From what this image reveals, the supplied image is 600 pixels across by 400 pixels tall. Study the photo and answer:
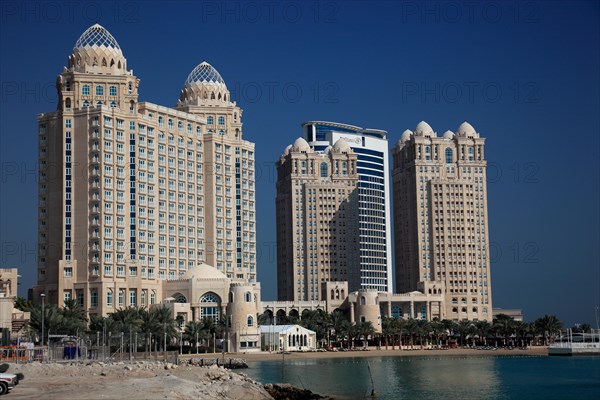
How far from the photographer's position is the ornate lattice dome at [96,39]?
18300 cm

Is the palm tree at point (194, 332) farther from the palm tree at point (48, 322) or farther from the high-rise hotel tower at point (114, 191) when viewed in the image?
the palm tree at point (48, 322)

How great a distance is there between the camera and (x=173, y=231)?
186625 mm

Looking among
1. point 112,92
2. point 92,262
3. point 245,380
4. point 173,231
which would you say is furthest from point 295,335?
point 245,380

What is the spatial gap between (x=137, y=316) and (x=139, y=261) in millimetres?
23964

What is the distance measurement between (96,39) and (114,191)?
102 feet

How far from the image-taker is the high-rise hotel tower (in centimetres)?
16988

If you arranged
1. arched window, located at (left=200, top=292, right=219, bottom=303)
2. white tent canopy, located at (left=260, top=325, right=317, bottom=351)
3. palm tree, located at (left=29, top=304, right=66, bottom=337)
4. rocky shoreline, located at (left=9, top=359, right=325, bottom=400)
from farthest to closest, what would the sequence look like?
white tent canopy, located at (left=260, top=325, right=317, bottom=351), arched window, located at (left=200, top=292, right=219, bottom=303), palm tree, located at (left=29, top=304, right=66, bottom=337), rocky shoreline, located at (left=9, top=359, right=325, bottom=400)

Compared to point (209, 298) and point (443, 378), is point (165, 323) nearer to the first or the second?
point (209, 298)

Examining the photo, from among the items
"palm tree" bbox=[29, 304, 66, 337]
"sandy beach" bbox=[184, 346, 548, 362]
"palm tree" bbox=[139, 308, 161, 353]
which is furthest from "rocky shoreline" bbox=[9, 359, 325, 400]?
"sandy beach" bbox=[184, 346, 548, 362]

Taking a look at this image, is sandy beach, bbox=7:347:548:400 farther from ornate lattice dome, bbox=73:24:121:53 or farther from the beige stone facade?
ornate lattice dome, bbox=73:24:121:53

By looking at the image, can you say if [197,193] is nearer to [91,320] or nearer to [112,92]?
[112,92]

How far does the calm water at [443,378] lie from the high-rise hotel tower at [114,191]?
117 ft

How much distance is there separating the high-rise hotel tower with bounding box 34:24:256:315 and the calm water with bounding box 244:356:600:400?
35.6 metres

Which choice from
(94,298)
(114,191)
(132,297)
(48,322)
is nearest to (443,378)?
(48,322)
